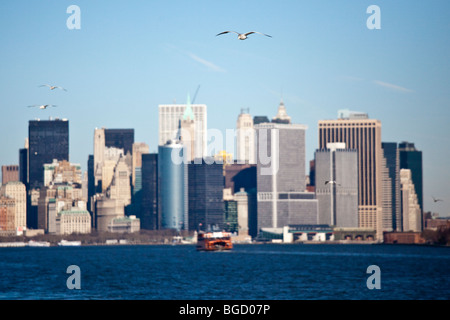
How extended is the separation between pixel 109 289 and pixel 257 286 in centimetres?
1733

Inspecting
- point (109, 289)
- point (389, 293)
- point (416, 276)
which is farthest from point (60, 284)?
point (416, 276)

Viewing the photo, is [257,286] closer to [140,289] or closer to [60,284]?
[140,289]
